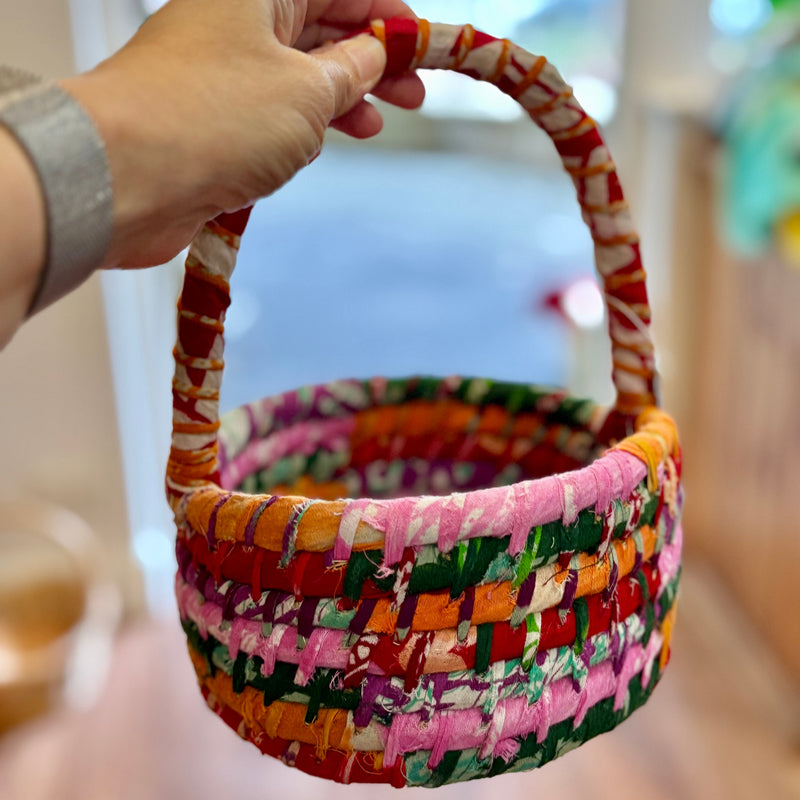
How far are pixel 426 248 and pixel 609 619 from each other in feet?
9.98

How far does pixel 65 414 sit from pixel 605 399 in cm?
103

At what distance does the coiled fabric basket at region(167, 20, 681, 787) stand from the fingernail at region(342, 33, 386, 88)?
11mm

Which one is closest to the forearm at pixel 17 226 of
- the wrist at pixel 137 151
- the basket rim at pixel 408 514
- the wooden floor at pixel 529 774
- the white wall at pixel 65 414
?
the wrist at pixel 137 151

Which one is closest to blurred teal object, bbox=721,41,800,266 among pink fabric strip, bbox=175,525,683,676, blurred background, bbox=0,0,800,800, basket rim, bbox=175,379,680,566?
blurred background, bbox=0,0,800,800

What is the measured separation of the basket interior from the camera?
72 centimetres

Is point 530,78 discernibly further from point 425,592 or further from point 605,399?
point 605,399

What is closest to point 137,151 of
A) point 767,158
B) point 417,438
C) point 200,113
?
point 200,113

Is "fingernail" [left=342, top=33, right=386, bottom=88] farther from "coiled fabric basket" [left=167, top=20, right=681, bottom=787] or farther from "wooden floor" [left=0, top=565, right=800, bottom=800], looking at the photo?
"wooden floor" [left=0, top=565, right=800, bottom=800]

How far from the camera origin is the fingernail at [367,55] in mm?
531

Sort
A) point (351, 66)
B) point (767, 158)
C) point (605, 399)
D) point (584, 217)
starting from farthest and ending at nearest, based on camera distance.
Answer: point (605, 399) → point (767, 158) → point (584, 217) → point (351, 66)

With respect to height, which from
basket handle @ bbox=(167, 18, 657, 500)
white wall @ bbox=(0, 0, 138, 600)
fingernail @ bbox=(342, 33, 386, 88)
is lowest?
white wall @ bbox=(0, 0, 138, 600)

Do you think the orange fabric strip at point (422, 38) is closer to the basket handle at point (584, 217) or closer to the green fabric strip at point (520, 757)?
the basket handle at point (584, 217)

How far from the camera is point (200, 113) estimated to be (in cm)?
43

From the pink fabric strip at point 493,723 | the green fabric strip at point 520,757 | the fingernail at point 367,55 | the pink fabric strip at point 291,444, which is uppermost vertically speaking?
the fingernail at point 367,55
